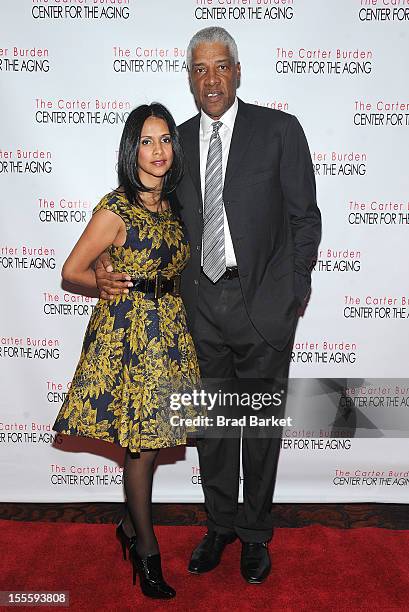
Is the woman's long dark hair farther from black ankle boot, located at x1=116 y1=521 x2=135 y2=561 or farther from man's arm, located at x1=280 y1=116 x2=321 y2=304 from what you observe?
black ankle boot, located at x1=116 y1=521 x2=135 y2=561

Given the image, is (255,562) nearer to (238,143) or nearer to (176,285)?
(176,285)

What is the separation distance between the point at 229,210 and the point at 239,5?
1172mm

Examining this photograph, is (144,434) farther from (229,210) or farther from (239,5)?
(239,5)

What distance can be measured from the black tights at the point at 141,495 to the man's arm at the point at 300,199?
2.97 ft

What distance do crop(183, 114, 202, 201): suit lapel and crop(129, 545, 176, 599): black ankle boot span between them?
1.46 m

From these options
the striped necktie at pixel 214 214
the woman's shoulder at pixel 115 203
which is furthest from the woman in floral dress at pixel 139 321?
the striped necktie at pixel 214 214

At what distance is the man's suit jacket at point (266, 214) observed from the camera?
8.66ft

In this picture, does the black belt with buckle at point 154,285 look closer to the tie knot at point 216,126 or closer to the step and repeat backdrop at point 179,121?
the tie knot at point 216,126

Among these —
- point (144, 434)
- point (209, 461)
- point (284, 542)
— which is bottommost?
point (284, 542)

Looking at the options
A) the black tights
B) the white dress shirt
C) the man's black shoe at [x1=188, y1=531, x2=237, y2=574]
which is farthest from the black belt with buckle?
the man's black shoe at [x1=188, y1=531, x2=237, y2=574]

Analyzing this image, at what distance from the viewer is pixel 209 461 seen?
9.61 feet

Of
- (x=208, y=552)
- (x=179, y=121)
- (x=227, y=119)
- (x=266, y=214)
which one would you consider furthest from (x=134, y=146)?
(x=208, y=552)

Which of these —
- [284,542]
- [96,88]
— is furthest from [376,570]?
[96,88]

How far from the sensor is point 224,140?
107 inches
